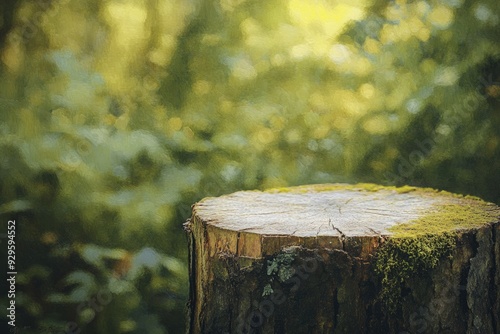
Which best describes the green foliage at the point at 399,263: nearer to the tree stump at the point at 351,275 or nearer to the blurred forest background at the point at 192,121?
the tree stump at the point at 351,275

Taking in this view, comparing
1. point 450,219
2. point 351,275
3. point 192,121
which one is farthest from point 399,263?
point 192,121

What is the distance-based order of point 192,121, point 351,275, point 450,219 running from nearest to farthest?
point 351,275, point 450,219, point 192,121

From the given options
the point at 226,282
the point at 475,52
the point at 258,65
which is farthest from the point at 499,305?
the point at 258,65

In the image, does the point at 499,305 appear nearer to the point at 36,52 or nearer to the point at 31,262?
the point at 31,262

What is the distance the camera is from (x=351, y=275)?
160cm

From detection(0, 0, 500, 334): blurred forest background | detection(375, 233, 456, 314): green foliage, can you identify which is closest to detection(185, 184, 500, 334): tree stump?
detection(375, 233, 456, 314): green foliage

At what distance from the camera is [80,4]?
3.53m

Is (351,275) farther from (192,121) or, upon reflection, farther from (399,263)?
(192,121)

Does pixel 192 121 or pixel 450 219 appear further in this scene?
pixel 192 121

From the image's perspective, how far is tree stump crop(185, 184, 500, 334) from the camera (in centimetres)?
160

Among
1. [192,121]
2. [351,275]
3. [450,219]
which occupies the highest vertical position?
[192,121]

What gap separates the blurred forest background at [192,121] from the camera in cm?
289

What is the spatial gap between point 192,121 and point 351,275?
1.76 m

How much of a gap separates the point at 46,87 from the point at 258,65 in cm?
125
